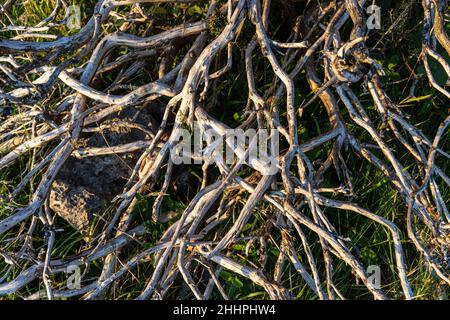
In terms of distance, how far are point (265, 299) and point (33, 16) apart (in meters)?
1.58

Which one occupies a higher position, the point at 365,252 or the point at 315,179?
the point at 315,179

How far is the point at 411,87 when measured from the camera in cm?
265

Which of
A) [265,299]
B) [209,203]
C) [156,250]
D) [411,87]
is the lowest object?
[265,299]

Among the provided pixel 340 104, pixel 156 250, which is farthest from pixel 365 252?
pixel 156 250

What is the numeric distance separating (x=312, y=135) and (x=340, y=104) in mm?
165

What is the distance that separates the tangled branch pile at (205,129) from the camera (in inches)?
87.8

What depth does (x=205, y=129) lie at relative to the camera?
7.75ft

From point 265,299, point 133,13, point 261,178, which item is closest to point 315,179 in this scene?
point 261,178

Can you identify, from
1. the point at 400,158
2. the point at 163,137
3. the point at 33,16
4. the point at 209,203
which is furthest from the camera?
the point at 33,16

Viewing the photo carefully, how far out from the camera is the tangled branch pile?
223 centimetres

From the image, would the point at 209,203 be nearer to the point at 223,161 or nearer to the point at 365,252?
the point at 223,161

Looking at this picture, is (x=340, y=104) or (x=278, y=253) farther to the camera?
(x=340, y=104)

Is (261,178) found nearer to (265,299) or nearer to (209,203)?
(209,203)

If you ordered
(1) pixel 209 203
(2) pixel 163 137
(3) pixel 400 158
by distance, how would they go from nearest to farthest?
(1) pixel 209 203
(2) pixel 163 137
(3) pixel 400 158
